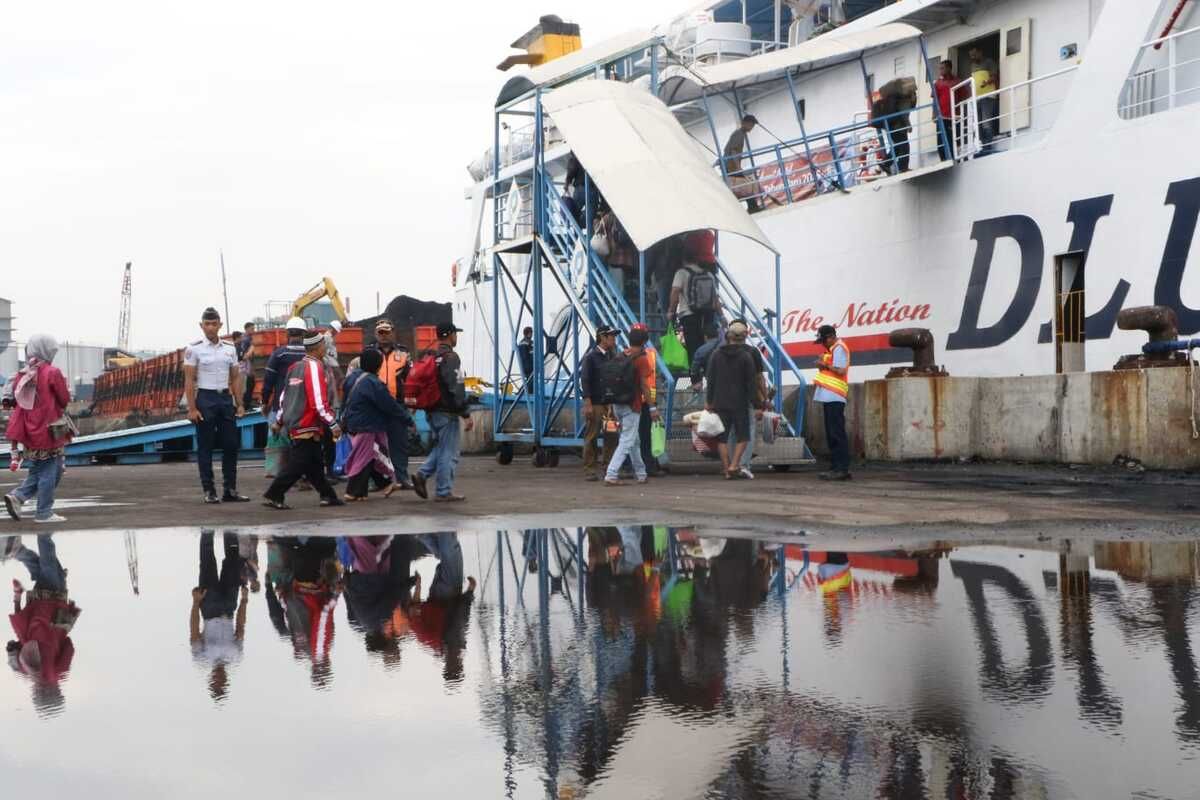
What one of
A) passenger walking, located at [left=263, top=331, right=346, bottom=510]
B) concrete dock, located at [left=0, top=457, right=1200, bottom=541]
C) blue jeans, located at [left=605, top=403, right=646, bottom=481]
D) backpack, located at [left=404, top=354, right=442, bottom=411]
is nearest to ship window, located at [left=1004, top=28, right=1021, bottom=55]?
concrete dock, located at [left=0, top=457, right=1200, bottom=541]

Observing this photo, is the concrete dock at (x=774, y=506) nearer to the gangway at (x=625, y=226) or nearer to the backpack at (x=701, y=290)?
the gangway at (x=625, y=226)

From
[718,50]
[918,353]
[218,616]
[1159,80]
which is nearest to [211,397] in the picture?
[218,616]

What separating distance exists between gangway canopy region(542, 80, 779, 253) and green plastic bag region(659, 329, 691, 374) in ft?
6.21

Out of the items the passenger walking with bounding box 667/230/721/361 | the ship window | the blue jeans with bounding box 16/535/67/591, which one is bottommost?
the blue jeans with bounding box 16/535/67/591

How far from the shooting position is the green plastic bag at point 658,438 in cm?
1638

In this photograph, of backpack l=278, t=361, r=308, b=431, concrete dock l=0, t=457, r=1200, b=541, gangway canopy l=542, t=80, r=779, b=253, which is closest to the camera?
concrete dock l=0, t=457, r=1200, b=541

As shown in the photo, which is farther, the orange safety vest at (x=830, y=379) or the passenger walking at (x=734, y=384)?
the passenger walking at (x=734, y=384)

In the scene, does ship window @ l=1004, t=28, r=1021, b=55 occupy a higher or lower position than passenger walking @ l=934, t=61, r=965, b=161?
higher

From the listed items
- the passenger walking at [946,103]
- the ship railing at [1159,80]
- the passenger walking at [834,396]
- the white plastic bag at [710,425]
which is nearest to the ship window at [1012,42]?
the passenger walking at [946,103]

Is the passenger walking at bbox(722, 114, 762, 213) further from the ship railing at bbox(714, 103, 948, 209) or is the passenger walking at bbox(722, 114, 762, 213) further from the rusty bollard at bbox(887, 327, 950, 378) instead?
the rusty bollard at bbox(887, 327, 950, 378)

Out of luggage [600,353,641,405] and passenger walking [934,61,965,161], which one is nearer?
luggage [600,353,641,405]

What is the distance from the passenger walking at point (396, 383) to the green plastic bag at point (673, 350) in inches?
144

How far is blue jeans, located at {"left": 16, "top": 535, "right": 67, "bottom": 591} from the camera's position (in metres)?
7.49

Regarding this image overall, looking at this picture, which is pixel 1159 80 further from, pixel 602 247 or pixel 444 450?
pixel 444 450
